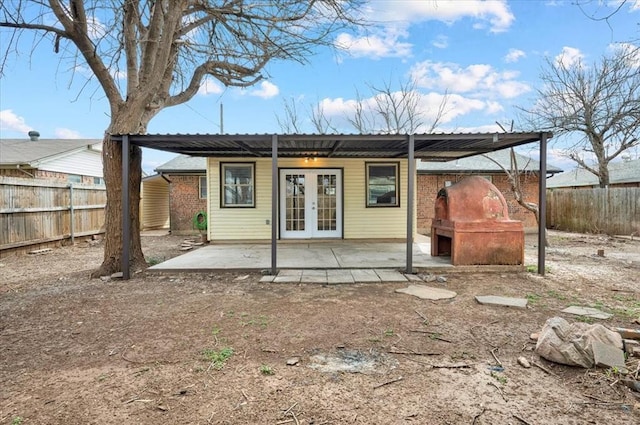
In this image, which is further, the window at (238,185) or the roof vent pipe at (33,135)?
the roof vent pipe at (33,135)

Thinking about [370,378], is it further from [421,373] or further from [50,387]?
[50,387]

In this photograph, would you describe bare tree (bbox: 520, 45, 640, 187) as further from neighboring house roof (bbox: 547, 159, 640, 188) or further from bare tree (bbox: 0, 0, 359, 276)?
bare tree (bbox: 0, 0, 359, 276)

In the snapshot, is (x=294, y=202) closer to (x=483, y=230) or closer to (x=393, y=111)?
(x=483, y=230)

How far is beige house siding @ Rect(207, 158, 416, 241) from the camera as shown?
10.2 m

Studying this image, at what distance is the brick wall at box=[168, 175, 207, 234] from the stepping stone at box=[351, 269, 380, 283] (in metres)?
9.64

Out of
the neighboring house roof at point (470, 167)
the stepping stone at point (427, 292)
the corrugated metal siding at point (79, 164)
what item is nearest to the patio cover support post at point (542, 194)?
the stepping stone at point (427, 292)

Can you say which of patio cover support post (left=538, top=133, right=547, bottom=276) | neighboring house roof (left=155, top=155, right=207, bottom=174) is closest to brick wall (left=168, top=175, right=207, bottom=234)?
neighboring house roof (left=155, top=155, right=207, bottom=174)

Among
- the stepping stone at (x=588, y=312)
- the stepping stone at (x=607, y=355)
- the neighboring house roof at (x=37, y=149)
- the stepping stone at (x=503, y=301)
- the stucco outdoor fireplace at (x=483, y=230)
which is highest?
the neighboring house roof at (x=37, y=149)

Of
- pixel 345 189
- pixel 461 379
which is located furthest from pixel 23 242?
pixel 461 379

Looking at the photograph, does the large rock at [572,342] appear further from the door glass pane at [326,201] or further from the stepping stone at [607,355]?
the door glass pane at [326,201]

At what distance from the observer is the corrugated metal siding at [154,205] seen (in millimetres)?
16734

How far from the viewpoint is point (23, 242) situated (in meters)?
9.37

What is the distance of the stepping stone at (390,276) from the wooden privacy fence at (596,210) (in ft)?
37.6

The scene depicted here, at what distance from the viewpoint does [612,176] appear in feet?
64.1
